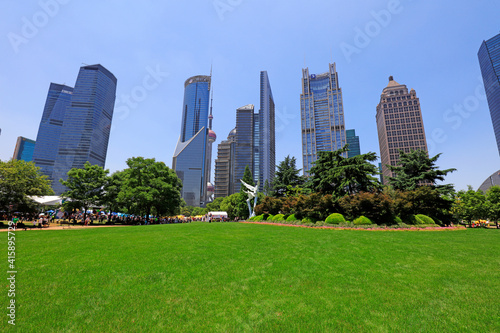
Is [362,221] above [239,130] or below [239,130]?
below

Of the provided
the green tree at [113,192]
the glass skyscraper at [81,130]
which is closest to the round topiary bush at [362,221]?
the green tree at [113,192]

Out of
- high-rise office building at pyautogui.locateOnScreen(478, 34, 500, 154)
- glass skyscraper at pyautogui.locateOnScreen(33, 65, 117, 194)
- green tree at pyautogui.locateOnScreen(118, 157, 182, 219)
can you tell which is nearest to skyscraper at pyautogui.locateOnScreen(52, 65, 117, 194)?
glass skyscraper at pyautogui.locateOnScreen(33, 65, 117, 194)

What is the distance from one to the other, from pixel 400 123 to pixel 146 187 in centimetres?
15366

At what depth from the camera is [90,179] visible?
3102 centimetres

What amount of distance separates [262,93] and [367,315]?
206m

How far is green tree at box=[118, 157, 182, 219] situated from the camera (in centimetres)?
3147

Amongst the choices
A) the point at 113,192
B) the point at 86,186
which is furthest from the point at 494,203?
the point at 86,186

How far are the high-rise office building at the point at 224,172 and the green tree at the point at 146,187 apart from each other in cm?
11782

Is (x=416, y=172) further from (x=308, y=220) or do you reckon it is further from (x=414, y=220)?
(x=308, y=220)

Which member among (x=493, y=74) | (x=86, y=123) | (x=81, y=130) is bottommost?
(x=81, y=130)

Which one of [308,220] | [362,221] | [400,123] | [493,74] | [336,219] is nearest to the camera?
[362,221]

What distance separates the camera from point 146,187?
32.5 metres

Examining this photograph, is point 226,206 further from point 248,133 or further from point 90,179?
point 248,133

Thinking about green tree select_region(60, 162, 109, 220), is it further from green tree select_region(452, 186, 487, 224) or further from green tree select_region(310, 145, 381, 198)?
green tree select_region(452, 186, 487, 224)
